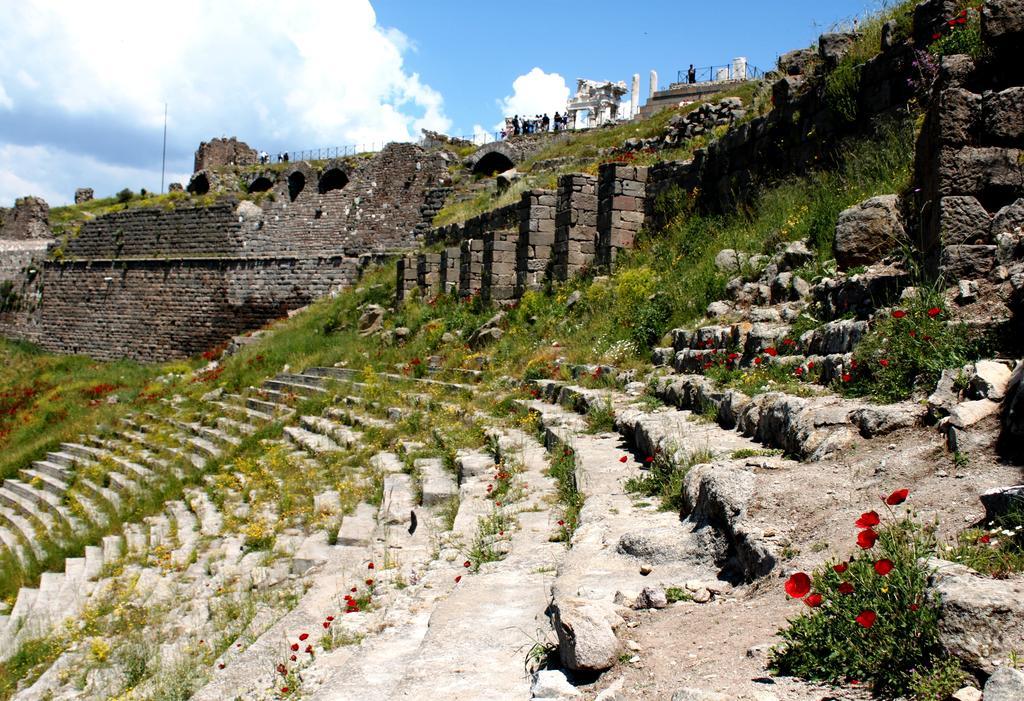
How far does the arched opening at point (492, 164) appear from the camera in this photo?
3191 centimetres

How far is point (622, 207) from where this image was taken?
1317 centimetres

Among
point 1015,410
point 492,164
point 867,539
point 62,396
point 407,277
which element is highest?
point 492,164

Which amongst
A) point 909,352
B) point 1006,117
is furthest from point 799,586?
point 1006,117

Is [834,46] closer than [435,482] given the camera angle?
No

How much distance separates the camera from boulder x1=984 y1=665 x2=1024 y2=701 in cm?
183

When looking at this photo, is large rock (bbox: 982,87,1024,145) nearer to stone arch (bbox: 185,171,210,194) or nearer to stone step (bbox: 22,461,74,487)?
stone step (bbox: 22,461,74,487)

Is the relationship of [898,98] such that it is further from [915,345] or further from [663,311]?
[915,345]

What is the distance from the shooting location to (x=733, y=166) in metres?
11.3

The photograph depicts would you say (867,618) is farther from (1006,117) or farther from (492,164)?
(492,164)

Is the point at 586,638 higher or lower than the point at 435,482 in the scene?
higher

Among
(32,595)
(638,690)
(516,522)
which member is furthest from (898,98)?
(32,595)

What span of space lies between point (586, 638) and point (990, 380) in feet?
7.46

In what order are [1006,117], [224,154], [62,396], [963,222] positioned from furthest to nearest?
1. [224,154]
2. [62,396]
3. [1006,117]
4. [963,222]

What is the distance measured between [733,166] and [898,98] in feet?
10.1
